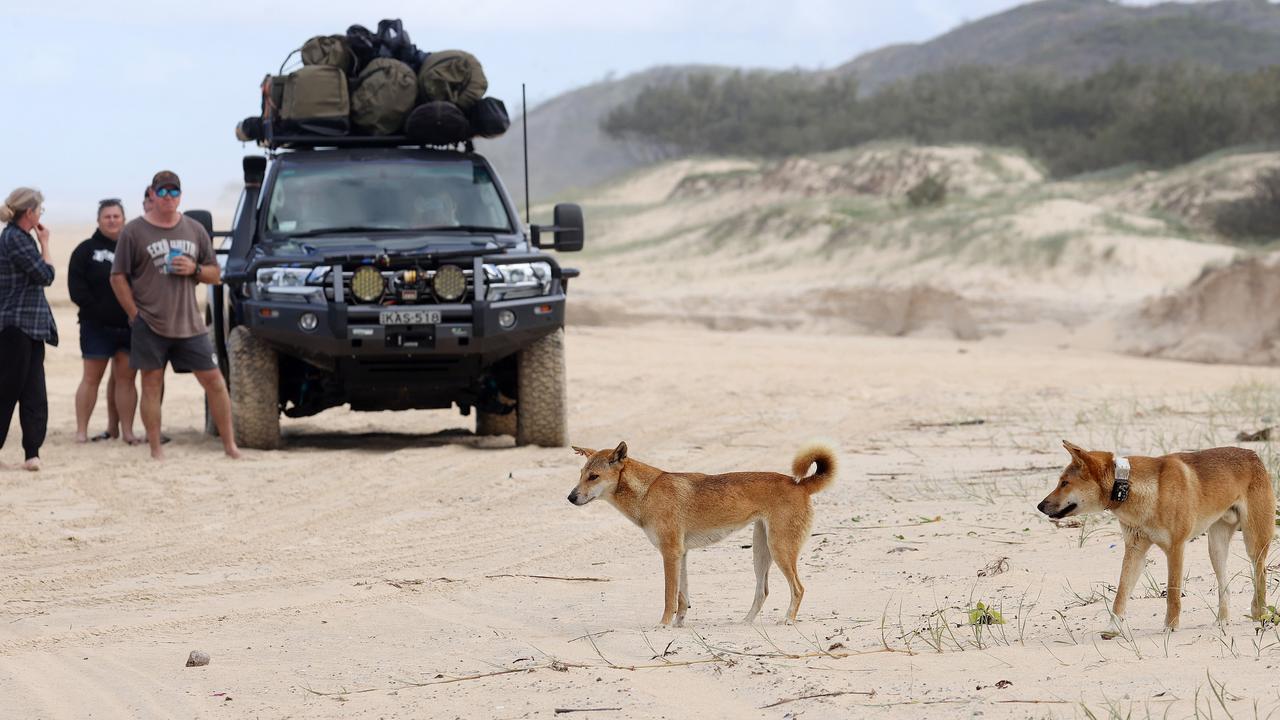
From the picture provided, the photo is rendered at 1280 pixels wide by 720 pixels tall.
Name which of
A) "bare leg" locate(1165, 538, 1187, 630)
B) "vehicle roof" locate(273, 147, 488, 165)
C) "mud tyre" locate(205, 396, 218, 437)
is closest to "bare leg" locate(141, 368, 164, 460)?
"mud tyre" locate(205, 396, 218, 437)

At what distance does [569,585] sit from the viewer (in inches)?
267

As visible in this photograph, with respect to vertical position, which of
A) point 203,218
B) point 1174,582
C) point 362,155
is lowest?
point 1174,582

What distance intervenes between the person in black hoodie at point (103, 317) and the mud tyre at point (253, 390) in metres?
0.85

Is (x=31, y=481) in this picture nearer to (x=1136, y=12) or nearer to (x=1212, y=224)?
(x=1212, y=224)

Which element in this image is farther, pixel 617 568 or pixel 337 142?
pixel 337 142

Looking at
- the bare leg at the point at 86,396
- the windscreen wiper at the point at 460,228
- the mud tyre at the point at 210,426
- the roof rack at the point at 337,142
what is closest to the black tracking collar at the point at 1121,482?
the windscreen wiper at the point at 460,228

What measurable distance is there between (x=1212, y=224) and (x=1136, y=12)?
308ft

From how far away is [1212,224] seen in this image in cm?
2672

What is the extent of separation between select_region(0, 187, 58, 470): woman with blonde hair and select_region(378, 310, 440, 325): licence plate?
2.05 m

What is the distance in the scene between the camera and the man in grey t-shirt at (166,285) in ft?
32.9

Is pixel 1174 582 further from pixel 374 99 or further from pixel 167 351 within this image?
pixel 374 99

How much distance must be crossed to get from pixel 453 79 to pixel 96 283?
2911mm

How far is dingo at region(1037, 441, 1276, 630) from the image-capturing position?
5.09m

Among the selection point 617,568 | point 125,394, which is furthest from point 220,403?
point 617,568
